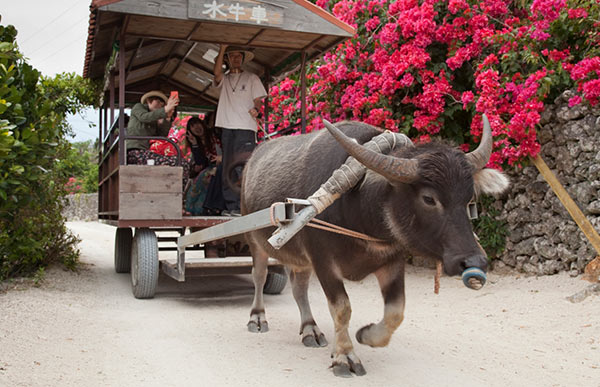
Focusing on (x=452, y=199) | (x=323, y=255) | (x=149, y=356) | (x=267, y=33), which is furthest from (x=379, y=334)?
(x=267, y=33)

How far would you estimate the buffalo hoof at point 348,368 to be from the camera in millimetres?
3312

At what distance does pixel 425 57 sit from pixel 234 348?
431 centimetres

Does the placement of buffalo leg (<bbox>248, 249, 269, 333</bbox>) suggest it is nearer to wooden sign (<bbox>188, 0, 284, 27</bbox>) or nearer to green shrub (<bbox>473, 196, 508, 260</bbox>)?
wooden sign (<bbox>188, 0, 284, 27</bbox>)

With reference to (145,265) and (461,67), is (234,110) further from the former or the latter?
(461,67)

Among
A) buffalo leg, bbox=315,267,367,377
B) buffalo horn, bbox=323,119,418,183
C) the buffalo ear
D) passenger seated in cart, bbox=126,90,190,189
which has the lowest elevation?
buffalo leg, bbox=315,267,367,377

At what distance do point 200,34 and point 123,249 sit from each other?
3199 millimetres

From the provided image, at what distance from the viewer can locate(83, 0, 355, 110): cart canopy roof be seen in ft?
17.6

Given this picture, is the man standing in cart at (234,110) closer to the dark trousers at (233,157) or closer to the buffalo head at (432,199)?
the dark trousers at (233,157)

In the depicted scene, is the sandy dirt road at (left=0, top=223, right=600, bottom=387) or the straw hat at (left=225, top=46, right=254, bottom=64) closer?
the sandy dirt road at (left=0, top=223, right=600, bottom=387)

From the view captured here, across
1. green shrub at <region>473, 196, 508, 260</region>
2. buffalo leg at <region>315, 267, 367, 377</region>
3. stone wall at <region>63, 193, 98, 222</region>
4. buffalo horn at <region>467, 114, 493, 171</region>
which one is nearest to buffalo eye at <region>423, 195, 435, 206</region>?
buffalo horn at <region>467, 114, 493, 171</region>

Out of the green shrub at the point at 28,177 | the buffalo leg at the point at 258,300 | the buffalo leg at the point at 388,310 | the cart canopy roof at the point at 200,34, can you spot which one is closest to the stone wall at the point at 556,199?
the cart canopy roof at the point at 200,34

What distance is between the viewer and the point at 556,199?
19.9 ft

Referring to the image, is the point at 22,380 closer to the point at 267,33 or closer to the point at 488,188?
the point at 488,188

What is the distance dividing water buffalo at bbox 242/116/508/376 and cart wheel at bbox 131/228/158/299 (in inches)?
66.1
